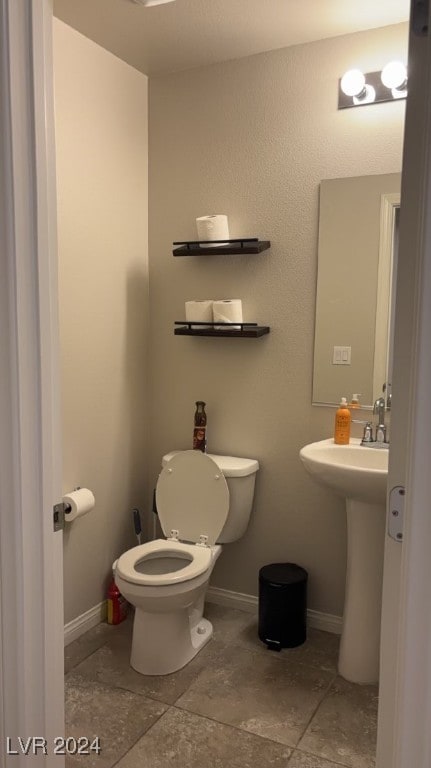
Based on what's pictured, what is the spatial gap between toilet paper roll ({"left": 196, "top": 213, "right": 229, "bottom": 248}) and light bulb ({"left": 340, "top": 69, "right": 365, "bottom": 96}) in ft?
2.29

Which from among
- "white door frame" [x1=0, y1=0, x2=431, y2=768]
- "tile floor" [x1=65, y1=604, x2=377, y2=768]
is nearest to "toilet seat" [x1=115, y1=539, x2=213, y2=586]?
"tile floor" [x1=65, y1=604, x2=377, y2=768]

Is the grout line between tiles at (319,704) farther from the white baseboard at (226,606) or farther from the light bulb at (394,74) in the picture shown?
the light bulb at (394,74)

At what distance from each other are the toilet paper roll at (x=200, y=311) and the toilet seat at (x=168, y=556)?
0.98 meters

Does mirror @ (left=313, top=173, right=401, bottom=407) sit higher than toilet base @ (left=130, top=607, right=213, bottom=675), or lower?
higher

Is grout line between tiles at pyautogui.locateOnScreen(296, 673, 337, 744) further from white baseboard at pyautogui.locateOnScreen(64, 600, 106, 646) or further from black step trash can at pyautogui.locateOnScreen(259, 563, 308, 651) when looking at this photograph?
white baseboard at pyautogui.locateOnScreen(64, 600, 106, 646)

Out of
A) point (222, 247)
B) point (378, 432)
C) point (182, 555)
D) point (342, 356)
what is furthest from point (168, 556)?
point (222, 247)

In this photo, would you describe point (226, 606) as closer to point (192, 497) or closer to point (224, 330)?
point (192, 497)

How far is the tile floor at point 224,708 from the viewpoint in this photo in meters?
1.92

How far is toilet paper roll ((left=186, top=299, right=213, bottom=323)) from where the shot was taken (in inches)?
106

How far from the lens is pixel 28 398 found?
117cm

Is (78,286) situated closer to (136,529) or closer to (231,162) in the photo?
(231,162)

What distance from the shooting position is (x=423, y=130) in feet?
2.92

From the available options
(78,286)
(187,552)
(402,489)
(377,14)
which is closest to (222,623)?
(187,552)

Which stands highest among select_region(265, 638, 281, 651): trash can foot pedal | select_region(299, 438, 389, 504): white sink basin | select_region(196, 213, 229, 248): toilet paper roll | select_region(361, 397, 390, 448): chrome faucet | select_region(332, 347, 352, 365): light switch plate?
select_region(196, 213, 229, 248): toilet paper roll
